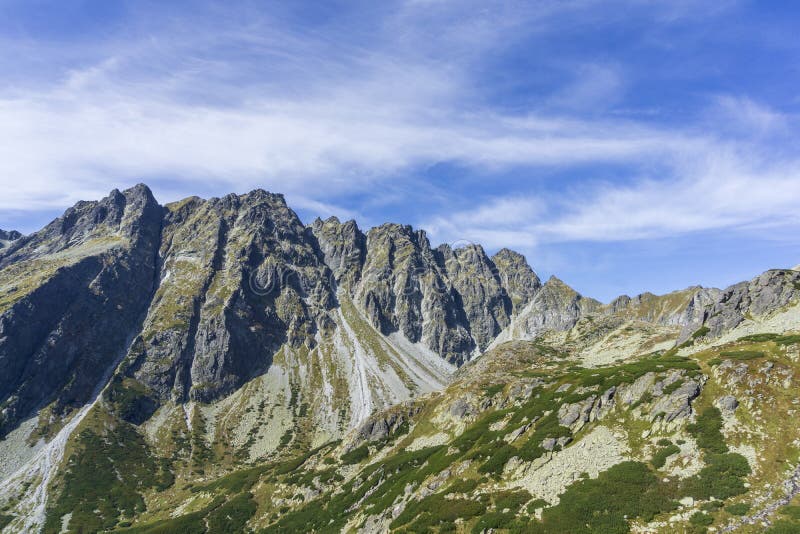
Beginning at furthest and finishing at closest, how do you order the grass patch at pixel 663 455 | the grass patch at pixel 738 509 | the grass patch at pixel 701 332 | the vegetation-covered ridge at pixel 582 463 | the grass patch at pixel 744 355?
the grass patch at pixel 701 332, the grass patch at pixel 744 355, the grass patch at pixel 663 455, the vegetation-covered ridge at pixel 582 463, the grass patch at pixel 738 509

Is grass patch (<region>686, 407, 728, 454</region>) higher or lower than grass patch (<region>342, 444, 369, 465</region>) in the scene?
higher

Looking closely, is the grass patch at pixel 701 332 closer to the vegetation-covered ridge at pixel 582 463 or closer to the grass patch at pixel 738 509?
the vegetation-covered ridge at pixel 582 463

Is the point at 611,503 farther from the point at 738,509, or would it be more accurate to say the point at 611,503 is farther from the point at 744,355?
the point at 744,355

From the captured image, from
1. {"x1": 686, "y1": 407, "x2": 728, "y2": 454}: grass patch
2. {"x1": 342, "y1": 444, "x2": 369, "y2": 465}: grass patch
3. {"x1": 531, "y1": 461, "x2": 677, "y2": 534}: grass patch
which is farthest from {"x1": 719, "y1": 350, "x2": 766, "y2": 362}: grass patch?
{"x1": 342, "y1": 444, "x2": 369, "y2": 465}: grass patch

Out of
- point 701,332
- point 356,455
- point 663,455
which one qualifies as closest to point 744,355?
point 663,455

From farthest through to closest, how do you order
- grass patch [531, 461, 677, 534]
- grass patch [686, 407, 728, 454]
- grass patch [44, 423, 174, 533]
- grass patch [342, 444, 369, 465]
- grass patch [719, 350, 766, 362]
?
grass patch [44, 423, 174, 533] → grass patch [342, 444, 369, 465] → grass patch [719, 350, 766, 362] → grass patch [686, 407, 728, 454] → grass patch [531, 461, 677, 534]

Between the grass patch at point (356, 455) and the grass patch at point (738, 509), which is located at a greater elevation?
the grass patch at point (738, 509)

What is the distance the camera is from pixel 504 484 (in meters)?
53.4

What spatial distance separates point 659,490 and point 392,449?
71.1 m

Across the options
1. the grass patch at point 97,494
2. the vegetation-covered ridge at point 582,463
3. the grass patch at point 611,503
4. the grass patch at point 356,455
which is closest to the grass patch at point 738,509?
the vegetation-covered ridge at point 582,463

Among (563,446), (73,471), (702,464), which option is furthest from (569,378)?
(73,471)

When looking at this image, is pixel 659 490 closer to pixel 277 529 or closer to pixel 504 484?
pixel 504 484

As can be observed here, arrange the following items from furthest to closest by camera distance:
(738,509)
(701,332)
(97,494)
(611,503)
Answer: (97,494), (701,332), (611,503), (738,509)

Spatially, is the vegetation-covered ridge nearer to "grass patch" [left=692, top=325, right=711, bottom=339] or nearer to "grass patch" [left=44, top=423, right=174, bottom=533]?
"grass patch" [left=692, top=325, right=711, bottom=339]
